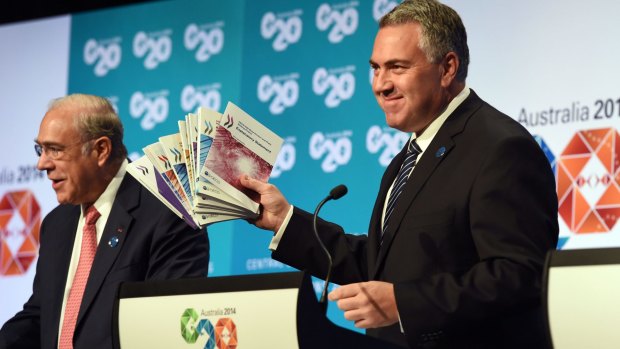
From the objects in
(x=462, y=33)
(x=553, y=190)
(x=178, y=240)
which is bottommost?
(x=178, y=240)

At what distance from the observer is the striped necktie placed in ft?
10.2

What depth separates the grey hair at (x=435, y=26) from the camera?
3141 millimetres

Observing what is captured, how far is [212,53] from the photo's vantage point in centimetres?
620

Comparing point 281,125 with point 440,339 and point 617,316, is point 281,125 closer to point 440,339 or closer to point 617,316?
point 440,339

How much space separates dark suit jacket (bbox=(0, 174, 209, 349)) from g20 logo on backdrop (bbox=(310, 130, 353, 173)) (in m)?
1.52

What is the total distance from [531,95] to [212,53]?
81.2 inches

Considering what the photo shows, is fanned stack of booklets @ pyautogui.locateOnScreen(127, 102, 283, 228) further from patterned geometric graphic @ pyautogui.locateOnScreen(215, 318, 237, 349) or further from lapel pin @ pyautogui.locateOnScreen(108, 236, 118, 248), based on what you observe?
lapel pin @ pyautogui.locateOnScreen(108, 236, 118, 248)

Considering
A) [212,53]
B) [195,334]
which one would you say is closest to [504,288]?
[195,334]

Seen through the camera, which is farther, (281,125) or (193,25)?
(193,25)

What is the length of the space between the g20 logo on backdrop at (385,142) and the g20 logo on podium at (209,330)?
265 centimetres

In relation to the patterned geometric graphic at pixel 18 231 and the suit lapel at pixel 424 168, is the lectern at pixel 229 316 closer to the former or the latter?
the suit lapel at pixel 424 168

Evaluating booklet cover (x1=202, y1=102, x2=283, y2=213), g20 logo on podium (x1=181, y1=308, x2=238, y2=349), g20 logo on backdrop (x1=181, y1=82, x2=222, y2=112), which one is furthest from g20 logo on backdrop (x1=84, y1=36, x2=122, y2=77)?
g20 logo on podium (x1=181, y1=308, x2=238, y2=349)

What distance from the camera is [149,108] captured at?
6348 millimetres

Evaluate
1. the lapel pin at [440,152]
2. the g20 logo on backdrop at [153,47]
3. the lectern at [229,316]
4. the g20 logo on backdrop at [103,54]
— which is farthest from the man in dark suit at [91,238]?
the g20 logo on backdrop at [103,54]
